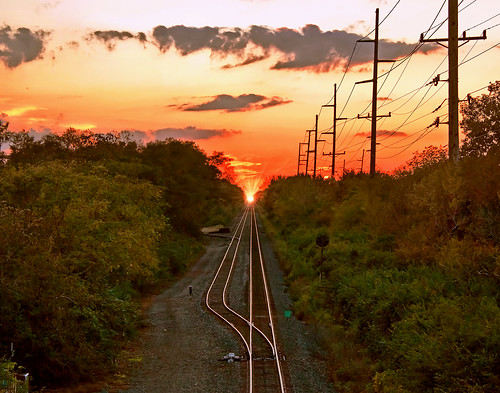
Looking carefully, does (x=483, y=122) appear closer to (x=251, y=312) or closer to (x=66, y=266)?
(x=251, y=312)

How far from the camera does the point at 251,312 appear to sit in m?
24.2

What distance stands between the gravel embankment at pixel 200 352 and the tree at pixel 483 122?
63.6ft

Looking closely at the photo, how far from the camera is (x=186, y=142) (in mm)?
69500

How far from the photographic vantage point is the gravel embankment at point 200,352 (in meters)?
15.1

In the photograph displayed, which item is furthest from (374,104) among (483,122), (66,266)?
(66,266)

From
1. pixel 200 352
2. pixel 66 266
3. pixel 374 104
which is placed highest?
pixel 374 104

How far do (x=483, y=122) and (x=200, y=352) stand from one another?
101ft

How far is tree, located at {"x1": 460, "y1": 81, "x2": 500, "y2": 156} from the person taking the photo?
3628cm

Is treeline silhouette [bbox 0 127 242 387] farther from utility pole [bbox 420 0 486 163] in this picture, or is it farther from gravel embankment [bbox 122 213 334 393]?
utility pole [bbox 420 0 486 163]

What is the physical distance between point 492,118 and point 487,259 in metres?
25.8

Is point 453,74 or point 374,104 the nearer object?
point 453,74

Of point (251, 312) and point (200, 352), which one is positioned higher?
point (251, 312)

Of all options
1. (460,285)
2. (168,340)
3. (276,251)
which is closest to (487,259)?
(460,285)

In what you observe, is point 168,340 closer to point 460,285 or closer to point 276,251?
point 460,285
